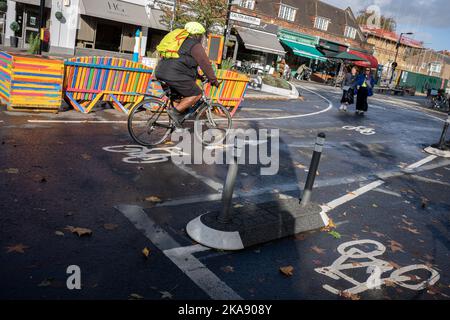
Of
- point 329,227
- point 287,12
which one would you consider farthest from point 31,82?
point 287,12

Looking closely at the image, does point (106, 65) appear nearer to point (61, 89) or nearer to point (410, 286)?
point (61, 89)

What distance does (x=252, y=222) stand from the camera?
452 cm

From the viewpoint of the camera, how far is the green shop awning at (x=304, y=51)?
1715 inches

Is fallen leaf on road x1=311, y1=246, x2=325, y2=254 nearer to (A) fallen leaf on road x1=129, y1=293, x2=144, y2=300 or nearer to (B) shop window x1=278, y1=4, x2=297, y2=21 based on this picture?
(A) fallen leaf on road x1=129, y1=293, x2=144, y2=300

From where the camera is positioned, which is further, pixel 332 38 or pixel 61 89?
pixel 332 38

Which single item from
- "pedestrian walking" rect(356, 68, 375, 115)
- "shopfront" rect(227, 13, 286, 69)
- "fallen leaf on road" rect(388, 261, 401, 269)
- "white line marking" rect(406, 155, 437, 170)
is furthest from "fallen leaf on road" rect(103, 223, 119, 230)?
"shopfront" rect(227, 13, 286, 69)

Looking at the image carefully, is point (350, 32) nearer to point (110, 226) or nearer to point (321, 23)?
point (321, 23)

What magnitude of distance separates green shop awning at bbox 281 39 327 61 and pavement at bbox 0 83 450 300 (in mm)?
36520

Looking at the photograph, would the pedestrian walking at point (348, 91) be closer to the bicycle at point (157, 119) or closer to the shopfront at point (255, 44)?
the bicycle at point (157, 119)

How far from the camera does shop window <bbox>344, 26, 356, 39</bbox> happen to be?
55375 millimetres

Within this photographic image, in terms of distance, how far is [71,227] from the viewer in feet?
13.5

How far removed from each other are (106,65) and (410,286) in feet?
25.5

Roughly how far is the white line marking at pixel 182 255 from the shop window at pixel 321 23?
49.7 metres
